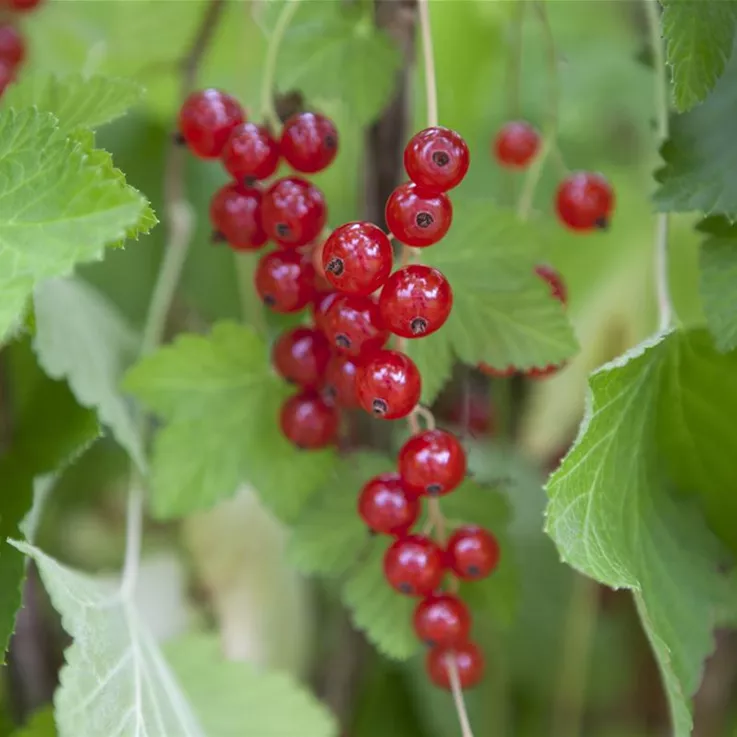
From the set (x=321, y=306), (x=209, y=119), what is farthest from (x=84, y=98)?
(x=321, y=306)

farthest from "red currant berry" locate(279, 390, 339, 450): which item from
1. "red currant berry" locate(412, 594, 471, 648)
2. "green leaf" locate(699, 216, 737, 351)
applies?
"green leaf" locate(699, 216, 737, 351)

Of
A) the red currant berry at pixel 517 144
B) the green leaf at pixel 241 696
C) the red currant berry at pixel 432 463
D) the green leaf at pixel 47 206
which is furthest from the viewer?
the red currant berry at pixel 517 144

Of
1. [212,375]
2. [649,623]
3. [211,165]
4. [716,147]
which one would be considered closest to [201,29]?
[211,165]

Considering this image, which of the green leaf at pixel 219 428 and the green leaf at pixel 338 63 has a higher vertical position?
the green leaf at pixel 338 63

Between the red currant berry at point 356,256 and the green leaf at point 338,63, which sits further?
the green leaf at point 338,63

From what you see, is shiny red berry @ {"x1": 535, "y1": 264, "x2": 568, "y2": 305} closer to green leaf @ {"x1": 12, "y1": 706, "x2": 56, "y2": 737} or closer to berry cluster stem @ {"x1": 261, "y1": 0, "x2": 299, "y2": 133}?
berry cluster stem @ {"x1": 261, "y1": 0, "x2": 299, "y2": 133}

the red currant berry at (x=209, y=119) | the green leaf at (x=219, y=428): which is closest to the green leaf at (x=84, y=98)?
the red currant berry at (x=209, y=119)

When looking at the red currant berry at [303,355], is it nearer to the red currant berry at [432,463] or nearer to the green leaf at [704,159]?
the red currant berry at [432,463]

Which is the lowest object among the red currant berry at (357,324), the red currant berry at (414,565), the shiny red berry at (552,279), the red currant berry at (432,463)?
the red currant berry at (414,565)
